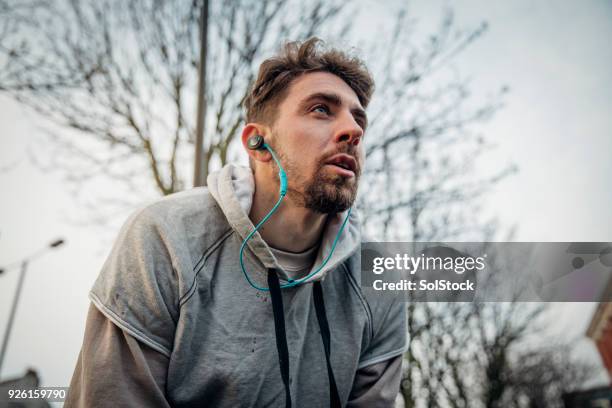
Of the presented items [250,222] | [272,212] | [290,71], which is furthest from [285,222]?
[290,71]

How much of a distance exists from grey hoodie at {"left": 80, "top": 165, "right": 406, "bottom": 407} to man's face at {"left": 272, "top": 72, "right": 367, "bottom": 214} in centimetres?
27

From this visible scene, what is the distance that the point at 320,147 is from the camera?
2.06m

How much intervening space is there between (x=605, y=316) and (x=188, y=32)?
37.1 m

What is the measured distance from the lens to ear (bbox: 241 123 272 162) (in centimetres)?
226

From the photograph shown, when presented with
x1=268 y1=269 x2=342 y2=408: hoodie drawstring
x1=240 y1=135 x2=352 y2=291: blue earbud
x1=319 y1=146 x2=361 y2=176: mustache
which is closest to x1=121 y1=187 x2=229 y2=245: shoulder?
x1=240 y1=135 x2=352 y2=291: blue earbud

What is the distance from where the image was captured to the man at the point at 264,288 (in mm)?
1543

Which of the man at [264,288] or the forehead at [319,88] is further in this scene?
the forehead at [319,88]

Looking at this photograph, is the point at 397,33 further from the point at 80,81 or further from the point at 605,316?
the point at 605,316

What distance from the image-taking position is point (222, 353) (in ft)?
5.45

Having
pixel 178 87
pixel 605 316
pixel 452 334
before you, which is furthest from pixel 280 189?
pixel 605 316

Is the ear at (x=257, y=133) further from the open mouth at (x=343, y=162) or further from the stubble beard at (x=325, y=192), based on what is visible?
the open mouth at (x=343, y=162)

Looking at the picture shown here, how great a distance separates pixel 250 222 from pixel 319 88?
0.95 meters


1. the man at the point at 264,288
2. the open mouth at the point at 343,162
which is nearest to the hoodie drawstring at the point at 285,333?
the man at the point at 264,288

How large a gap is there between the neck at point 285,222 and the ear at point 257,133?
18cm
